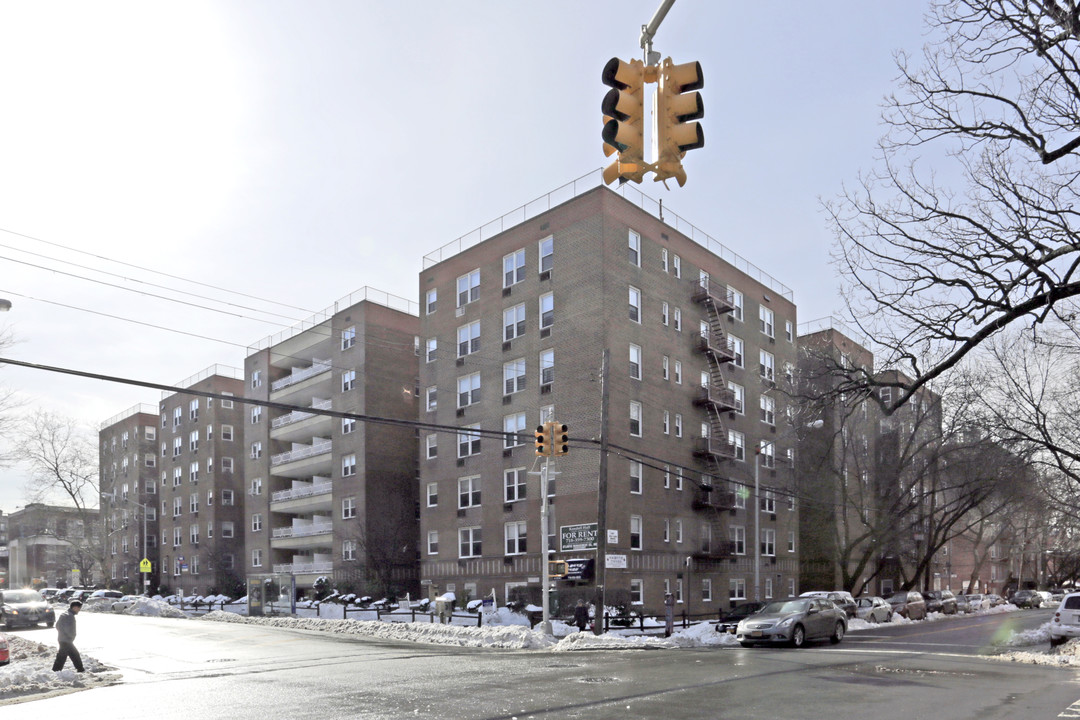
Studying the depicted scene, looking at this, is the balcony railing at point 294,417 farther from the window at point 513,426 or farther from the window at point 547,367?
the window at point 547,367

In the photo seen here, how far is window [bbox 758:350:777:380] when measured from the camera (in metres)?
55.4

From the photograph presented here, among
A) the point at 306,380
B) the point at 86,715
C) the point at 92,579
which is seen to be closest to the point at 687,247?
the point at 306,380

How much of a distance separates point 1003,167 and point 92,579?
375 feet

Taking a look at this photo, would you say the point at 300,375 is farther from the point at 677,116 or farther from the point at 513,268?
the point at 677,116

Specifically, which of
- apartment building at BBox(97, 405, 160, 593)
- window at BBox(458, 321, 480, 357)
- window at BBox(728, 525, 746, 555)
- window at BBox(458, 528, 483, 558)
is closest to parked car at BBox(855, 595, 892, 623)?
window at BBox(728, 525, 746, 555)

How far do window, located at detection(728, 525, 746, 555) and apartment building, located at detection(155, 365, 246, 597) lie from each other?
41.9 metres

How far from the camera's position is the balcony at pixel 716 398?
47438 millimetres

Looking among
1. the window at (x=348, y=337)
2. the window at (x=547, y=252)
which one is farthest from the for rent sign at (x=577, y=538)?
the window at (x=348, y=337)

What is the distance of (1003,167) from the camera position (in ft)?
52.3

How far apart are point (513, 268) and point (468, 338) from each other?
493 centimetres

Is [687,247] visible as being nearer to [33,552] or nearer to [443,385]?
[443,385]

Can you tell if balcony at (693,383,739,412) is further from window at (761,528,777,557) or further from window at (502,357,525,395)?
window at (502,357,525,395)

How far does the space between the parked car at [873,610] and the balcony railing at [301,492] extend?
33120 mm

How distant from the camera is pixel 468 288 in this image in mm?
49500
